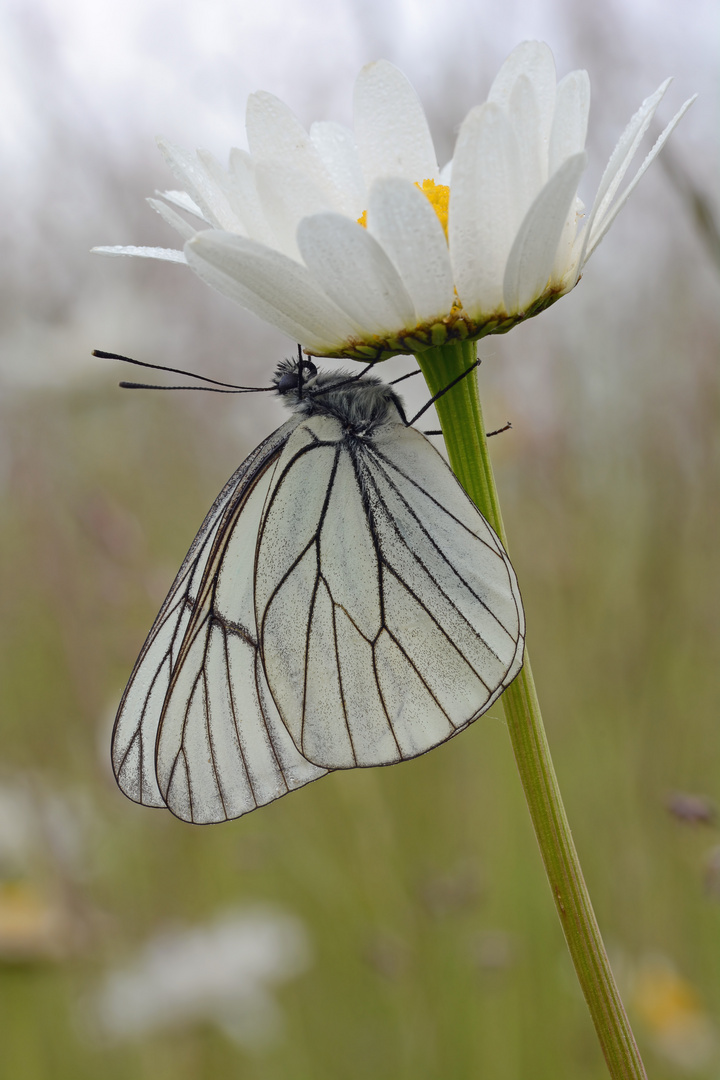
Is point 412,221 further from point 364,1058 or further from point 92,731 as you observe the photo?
point 364,1058

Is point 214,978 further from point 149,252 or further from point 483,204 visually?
point 483,204

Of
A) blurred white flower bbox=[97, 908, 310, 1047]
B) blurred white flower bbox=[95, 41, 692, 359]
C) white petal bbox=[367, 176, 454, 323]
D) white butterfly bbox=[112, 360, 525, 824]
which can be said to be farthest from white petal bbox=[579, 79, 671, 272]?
blurred white flower bbox=[97, 908, 310, 1047]

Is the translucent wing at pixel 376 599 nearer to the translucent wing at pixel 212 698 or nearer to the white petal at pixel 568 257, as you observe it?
the translucent wing at pixel 212 698

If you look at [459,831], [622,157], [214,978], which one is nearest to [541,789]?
[622,157]

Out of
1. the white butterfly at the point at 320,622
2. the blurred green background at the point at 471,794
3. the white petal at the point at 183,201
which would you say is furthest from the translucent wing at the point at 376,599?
the blurred green background at the point at 471,794

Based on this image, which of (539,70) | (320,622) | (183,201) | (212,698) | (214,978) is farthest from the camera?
(214,978)

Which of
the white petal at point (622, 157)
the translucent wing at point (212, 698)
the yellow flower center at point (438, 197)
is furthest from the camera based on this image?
the translucent wing at point (212, 698)
